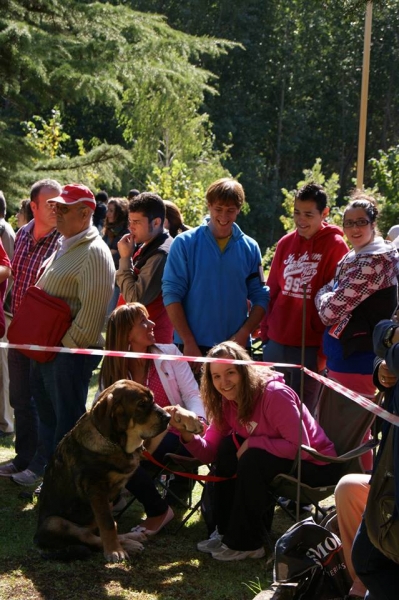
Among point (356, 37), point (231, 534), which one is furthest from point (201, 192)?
point (356, 37)

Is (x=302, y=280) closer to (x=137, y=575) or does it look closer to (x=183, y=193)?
(x=137, y=575)

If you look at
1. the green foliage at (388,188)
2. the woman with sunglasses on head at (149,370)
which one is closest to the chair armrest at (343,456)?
the woman with sunglasses on head at (149,370)

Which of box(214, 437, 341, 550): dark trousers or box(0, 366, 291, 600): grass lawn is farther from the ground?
box(214, 437, 341, 550): dark trousers

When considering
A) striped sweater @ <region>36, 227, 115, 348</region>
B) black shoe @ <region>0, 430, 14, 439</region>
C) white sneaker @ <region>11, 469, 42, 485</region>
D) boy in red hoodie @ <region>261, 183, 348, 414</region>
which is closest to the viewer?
striped sweater @ <region>36, 227, 115, 348</region>

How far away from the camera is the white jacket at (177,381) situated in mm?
5531

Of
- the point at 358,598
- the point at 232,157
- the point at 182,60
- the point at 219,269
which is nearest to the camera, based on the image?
the point at 358,598

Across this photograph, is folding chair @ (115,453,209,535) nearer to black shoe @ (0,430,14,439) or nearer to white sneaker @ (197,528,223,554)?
white sneaker @ (197,528,223,554)

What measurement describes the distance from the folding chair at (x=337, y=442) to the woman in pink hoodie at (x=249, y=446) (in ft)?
0.20

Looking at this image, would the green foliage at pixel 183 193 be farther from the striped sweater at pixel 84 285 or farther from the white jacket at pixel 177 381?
the white jacket at pixel 177 381

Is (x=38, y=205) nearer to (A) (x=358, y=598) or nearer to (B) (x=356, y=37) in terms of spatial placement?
(A) (x=358, y=598)

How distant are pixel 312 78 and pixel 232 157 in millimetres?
5837

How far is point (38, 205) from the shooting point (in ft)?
20.8

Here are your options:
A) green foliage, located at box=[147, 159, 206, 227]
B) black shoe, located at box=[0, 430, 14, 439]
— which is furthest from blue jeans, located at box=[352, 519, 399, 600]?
green foliage, located at box=[147, 159, 206, 227]

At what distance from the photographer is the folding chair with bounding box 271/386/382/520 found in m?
4.70
